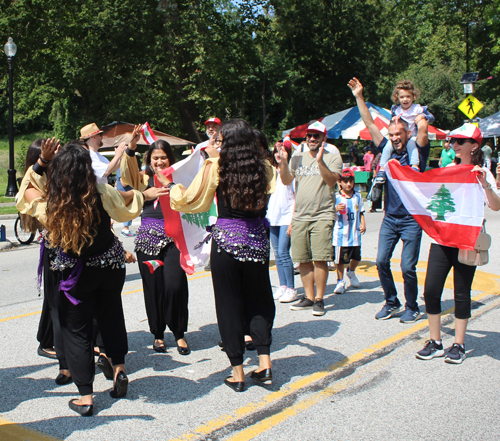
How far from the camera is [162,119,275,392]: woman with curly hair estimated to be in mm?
4000

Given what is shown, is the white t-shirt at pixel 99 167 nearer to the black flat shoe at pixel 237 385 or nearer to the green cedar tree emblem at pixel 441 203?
the black flat shoe at pixel 237 385

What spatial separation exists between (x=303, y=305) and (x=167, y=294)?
6.26ft

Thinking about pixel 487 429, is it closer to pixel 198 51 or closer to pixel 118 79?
pixel 198 51

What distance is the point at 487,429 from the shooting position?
3475mm

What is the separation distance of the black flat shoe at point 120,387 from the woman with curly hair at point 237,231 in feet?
2.44

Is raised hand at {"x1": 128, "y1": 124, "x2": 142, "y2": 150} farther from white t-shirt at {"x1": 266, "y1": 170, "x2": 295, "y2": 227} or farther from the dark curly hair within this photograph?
white t-shirt at {"x1": 266, "y1": 170, "x2": 295, "y2": 227}

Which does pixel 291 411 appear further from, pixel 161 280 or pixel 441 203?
pixel 441 203

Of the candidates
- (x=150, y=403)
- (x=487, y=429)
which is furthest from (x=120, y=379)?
(x=487, y=429)

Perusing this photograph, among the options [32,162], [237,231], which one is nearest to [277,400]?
[237,231]

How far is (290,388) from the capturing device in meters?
4.12

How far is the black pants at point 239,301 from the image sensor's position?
13.4 ft

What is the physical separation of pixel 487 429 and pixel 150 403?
7.26 feet

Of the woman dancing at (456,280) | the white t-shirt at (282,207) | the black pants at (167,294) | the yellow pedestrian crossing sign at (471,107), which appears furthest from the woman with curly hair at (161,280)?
the yellow pedestrian crossing sign at (471,107)

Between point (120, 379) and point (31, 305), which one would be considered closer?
point (120, 379)
